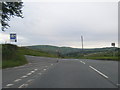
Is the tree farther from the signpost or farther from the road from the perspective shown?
the road

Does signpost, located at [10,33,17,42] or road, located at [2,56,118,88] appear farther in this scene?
signpost, located at [10,33,17,42]

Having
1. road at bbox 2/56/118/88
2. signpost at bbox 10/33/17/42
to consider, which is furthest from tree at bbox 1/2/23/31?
road at bbox 2/56/118/88

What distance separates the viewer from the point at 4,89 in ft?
37.1

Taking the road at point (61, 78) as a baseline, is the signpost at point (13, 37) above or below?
above

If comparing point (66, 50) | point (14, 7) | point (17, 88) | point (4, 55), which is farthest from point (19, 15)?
point (66, 50)

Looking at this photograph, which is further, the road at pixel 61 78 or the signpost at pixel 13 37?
→ the signpost at pixel 13 37

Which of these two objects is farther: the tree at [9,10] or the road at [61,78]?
the tree at [9,10]

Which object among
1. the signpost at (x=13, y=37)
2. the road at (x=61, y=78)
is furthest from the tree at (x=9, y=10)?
the road at (x=61, y=78)

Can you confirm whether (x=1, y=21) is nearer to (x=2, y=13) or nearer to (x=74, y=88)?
(x=2, y=13)

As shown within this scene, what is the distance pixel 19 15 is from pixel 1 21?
7.46 ft

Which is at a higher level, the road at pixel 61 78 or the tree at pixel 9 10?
the tree at pixel 9 10

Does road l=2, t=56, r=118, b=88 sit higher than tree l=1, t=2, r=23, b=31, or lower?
lower

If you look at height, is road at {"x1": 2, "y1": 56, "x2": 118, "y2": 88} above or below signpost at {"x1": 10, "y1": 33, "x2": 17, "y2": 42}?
below

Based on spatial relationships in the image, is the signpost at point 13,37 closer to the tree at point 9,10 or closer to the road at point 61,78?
the tree at point 9,10
